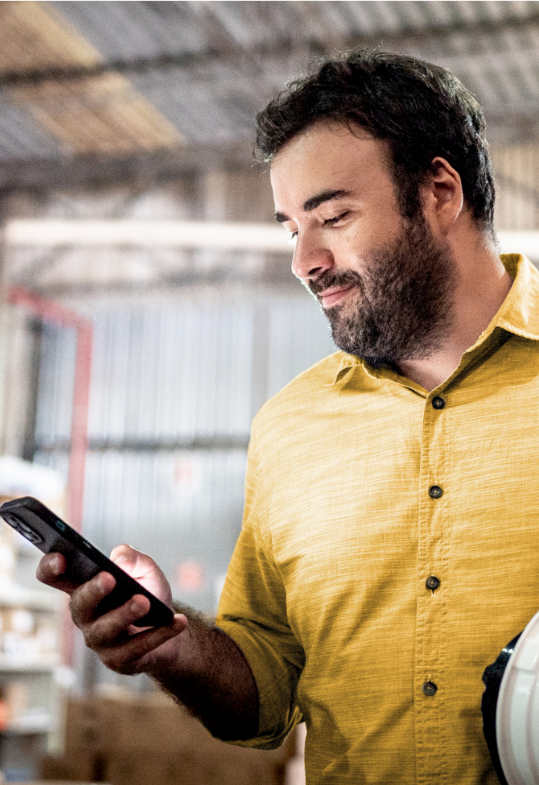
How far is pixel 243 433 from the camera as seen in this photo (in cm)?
976

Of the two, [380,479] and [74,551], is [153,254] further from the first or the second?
[74,551]

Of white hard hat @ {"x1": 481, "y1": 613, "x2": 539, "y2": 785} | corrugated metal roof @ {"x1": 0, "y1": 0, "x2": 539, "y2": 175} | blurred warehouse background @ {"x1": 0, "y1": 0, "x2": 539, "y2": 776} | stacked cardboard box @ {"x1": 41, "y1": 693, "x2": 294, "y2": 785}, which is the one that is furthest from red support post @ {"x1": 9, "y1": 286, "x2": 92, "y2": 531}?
white hard hat @ {"x1": 481, "y1": 613, "x2": 539, "y2": 785}

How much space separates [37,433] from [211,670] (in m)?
9.67

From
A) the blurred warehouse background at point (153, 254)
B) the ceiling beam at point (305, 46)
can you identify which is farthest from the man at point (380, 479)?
the blurred warehouse background at point (153, 254)

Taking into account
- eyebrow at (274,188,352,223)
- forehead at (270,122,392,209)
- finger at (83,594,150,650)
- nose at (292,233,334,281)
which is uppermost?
forehead at (270,122,392,209)

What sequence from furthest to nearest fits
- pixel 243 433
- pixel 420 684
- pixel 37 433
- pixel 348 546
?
pixel 37 433, pixel 243 433, pixel 348 546, pixel 420 684

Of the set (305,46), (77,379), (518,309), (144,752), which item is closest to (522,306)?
(518,309)

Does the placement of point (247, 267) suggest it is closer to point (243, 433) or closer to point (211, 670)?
point (243, 433)

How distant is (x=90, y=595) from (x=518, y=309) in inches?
31.2

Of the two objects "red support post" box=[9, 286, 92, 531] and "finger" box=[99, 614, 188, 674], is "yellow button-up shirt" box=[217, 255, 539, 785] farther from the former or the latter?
"red support post" box=[9, 286, 92, 531]

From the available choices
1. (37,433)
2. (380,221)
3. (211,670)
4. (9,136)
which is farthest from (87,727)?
(9,136)

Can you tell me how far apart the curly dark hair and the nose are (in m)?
0.16

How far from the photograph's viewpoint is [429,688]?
124 cm

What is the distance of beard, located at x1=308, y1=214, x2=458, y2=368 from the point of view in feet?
4.83
